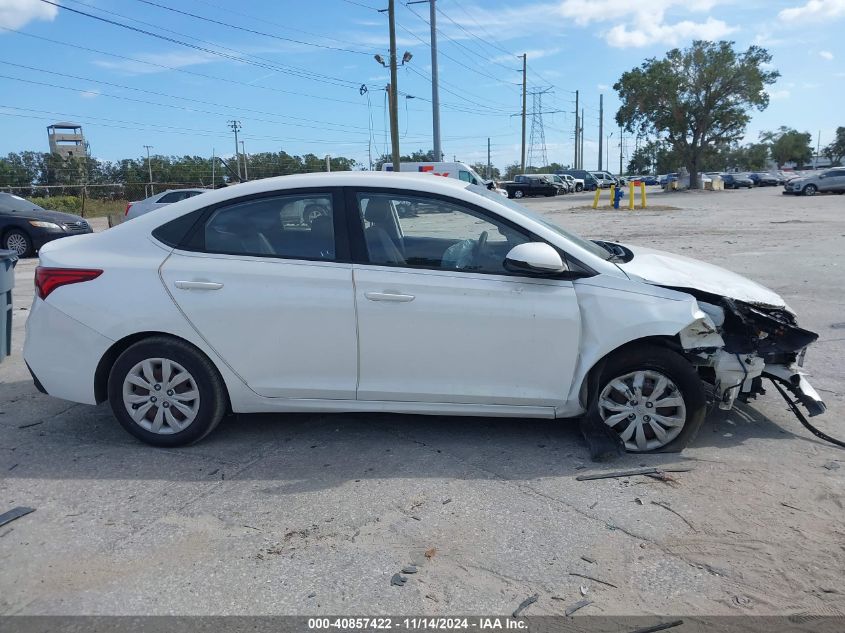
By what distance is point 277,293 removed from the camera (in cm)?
412

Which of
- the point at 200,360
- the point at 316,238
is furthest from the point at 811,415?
the point at 200,360

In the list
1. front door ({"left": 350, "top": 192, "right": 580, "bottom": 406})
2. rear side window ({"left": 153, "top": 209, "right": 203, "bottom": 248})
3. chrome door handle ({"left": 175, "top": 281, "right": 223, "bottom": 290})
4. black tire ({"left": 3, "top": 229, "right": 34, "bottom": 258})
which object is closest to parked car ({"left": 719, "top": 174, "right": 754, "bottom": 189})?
black tire ({"left": 3, "top": 229, "right": 34, "bottom": 258})

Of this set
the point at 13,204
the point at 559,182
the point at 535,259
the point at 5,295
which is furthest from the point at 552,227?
the point at 559,182

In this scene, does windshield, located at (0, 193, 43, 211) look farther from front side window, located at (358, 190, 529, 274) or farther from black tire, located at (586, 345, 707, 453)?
black tire, located at (586, 345, 707, 453)

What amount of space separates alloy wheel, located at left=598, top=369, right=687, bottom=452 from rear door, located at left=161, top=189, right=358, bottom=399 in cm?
157

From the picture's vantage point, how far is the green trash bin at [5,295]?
6.06 m

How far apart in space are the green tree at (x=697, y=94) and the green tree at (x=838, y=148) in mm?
74818

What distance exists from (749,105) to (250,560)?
60.3 m

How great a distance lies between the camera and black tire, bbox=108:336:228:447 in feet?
13.8

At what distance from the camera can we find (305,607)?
9.21ft

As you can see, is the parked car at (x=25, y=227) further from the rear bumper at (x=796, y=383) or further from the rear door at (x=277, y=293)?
the rear bumper at (x=796, y=383)

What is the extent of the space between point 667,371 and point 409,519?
1782mm

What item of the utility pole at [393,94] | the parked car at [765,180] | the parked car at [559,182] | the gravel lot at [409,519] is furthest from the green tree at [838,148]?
the gravel lot at [409,519]

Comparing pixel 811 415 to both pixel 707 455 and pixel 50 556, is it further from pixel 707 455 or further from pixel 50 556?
pixel 50 556
